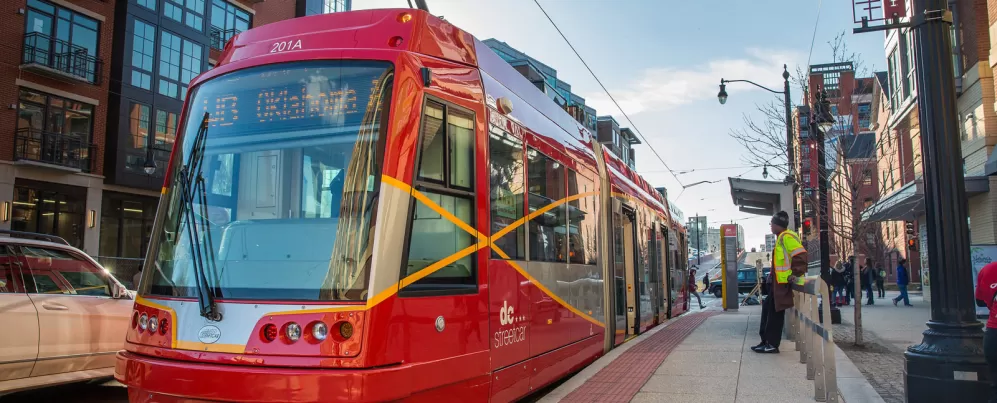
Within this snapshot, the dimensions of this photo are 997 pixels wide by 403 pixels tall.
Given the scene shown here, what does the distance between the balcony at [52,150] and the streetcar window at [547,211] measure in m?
19.9

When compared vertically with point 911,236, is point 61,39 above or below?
above

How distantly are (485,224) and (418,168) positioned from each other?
84 centimetres

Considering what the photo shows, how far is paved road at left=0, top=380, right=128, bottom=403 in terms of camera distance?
7055 millimetres

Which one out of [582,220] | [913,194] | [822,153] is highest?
[822,153]

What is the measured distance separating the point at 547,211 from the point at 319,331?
307 centimetres

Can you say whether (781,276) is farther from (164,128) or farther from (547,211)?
(164,128)

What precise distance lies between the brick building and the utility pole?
18.2 meters

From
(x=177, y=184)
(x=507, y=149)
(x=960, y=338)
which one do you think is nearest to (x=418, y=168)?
(x=507, y=149)

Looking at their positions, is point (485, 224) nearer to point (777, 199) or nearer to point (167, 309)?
point (167, 309)

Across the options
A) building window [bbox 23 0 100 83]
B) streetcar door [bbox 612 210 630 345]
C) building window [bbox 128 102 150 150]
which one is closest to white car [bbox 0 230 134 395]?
streetcar door [bbox 612 210 630 345]

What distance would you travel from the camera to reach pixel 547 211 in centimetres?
665

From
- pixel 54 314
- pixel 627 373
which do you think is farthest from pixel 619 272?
pixel 54 314

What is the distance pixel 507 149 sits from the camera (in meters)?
5.82

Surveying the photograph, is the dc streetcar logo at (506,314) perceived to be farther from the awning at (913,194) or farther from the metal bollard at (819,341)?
the awning at (913,194)
